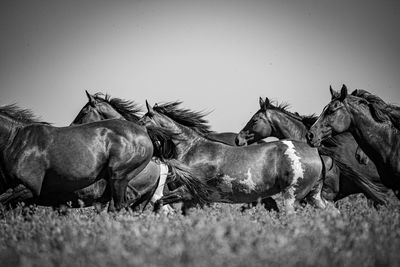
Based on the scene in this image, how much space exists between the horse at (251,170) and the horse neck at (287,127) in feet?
6.36

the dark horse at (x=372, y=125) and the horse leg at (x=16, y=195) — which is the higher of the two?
the dark horse at (x=372, y=125)

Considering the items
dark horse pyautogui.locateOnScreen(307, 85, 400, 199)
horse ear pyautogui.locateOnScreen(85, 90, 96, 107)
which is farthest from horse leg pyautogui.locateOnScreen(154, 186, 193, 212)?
horse ear pyautogui.locateOnScreen(85, 90, 96, 107)

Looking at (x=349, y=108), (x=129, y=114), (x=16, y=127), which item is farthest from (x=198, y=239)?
(x=129, y=114)

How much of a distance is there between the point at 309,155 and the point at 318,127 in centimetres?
63

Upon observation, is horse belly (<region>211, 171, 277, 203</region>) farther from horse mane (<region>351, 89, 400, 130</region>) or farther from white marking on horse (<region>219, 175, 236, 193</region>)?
horse mane (<region>351, 89, 400, 130</region>)

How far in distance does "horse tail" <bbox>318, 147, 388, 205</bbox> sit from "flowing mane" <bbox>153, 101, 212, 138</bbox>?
2.06 meters

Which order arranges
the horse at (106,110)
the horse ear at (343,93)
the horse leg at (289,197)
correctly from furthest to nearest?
1. the horse at (106,110)
2. the horse leg at (289,197)
3. the horse ear at (343,93)

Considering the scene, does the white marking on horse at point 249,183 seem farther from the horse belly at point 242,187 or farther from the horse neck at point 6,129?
the horse neck at point 6,129

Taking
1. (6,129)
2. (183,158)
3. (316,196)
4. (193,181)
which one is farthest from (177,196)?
(6,129)

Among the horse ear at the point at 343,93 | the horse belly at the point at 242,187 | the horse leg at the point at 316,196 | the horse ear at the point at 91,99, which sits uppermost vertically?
the horse ear at the point at 343,93

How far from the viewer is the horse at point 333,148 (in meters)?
9.31

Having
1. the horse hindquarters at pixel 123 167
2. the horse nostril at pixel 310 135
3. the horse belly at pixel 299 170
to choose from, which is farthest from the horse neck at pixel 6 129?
the horse nostril at pixel 310 135

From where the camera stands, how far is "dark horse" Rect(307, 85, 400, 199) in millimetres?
7812

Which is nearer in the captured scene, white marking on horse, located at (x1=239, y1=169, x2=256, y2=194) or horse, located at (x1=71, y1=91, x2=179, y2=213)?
white marking on horse, located at (x1=239, y1=169, x2=256, y2=194)
